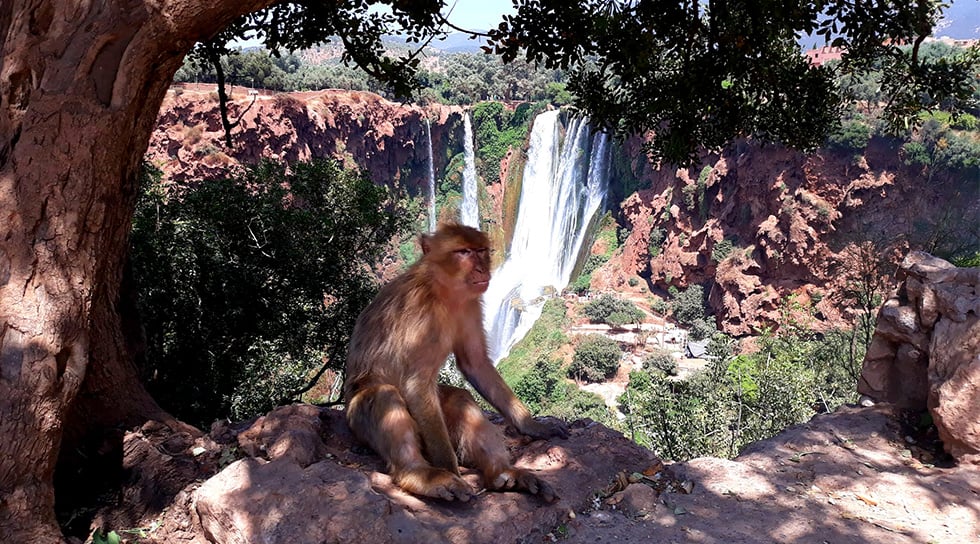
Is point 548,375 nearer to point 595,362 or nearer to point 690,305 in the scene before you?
point 595,362

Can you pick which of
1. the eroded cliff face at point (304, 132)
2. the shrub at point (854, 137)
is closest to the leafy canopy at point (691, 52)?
the eroded cliff face at point (304, 132)

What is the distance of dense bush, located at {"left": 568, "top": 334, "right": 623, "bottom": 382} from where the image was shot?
28.0 metres

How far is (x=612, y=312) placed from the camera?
33.8 m

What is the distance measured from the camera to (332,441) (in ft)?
11.6

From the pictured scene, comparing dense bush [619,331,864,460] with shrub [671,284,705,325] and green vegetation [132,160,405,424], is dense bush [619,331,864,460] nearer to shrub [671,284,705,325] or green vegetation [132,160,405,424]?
green vegetation [132,160,405,424]

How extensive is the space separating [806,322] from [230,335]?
981 inches

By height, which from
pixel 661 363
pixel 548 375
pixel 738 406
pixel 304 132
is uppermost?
pixel 304 132

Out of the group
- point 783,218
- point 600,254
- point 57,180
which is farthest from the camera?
point 600,254

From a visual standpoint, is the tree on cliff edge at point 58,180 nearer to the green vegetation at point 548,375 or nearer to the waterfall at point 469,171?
the green vegetation at point 548,375

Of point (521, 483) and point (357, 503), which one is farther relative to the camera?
point (521, 483)

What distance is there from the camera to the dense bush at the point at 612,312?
1317 inches

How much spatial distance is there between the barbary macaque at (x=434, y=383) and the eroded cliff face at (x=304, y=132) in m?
18.1

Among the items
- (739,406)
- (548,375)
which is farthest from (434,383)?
(548,375)

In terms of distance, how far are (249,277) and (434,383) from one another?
4681mm
